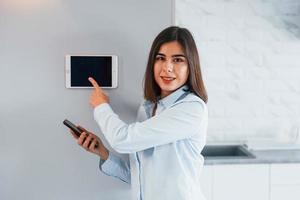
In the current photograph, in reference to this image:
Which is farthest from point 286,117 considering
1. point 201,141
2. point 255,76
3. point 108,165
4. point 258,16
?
point 108,165

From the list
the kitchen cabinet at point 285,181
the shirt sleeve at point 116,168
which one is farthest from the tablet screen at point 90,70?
the kitchen cabinet at point 285,181

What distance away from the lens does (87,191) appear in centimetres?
109

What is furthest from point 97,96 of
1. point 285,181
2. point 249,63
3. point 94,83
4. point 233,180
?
point 249,63

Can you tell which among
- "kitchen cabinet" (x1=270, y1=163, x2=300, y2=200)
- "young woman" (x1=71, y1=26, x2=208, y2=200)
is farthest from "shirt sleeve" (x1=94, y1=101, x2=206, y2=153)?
"kitchen cabinet" (x1=270, y1=163, x2=300, y2=200)

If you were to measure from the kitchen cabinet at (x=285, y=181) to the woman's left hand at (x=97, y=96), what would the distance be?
0.93 metres

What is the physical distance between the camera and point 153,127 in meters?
0.95

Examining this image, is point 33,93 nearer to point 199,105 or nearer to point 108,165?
point 108,165

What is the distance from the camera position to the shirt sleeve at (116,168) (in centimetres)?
107

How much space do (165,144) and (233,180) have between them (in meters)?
0.70

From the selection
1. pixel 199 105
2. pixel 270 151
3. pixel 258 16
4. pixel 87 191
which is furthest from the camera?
pixel 258 16

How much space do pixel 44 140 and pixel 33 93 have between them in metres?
0.14

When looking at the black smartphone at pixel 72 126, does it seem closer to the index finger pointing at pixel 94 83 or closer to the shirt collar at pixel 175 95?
the index finger pointing at pixel 94 83

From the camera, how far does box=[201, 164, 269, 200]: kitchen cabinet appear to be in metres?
1.56

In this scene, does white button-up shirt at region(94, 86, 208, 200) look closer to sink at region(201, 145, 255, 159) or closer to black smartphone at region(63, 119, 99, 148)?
black smartphone at region(63, 119, 99, 148)
